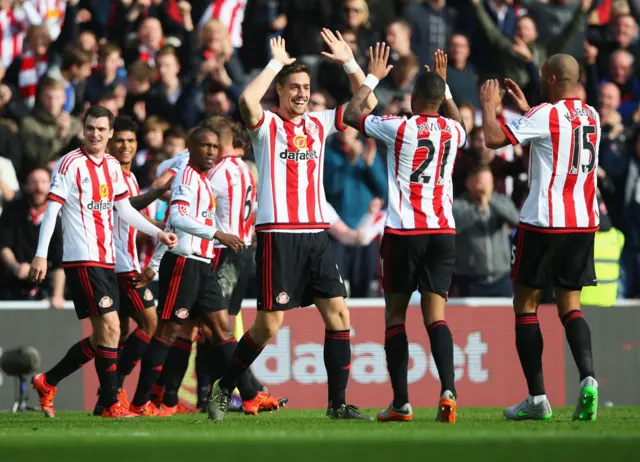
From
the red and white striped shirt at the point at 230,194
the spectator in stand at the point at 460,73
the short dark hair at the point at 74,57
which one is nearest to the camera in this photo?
the red and white striped shirt at the point at 230,194

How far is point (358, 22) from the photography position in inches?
585

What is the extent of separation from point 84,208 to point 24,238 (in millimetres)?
3434

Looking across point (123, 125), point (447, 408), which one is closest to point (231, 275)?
point (123, 125)

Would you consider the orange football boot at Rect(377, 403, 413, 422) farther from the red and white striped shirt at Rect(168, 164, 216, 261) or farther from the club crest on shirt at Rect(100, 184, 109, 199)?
the club crest on shirt at Rect(100, 184, 109, 199)

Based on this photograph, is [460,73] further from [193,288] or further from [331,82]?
[193,288]

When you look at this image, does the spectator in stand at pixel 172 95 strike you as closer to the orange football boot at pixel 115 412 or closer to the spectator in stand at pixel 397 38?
the spectator in stand at pixel 397 38

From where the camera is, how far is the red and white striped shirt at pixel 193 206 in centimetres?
949

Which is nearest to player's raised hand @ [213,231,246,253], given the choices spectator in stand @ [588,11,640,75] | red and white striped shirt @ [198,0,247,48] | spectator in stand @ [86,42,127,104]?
spectator in stand @ [86,42,127,104]

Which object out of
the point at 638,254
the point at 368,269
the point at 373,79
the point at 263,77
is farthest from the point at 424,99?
the point at 638,254

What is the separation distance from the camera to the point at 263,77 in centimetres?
829

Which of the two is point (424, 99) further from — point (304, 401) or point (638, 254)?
point (638, 254)

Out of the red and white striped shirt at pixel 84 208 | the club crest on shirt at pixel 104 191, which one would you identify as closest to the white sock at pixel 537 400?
the red and white striped shirt at pixel 84 208

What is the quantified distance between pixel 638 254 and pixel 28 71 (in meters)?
7.58

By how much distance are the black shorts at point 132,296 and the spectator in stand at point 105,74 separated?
482 cm
